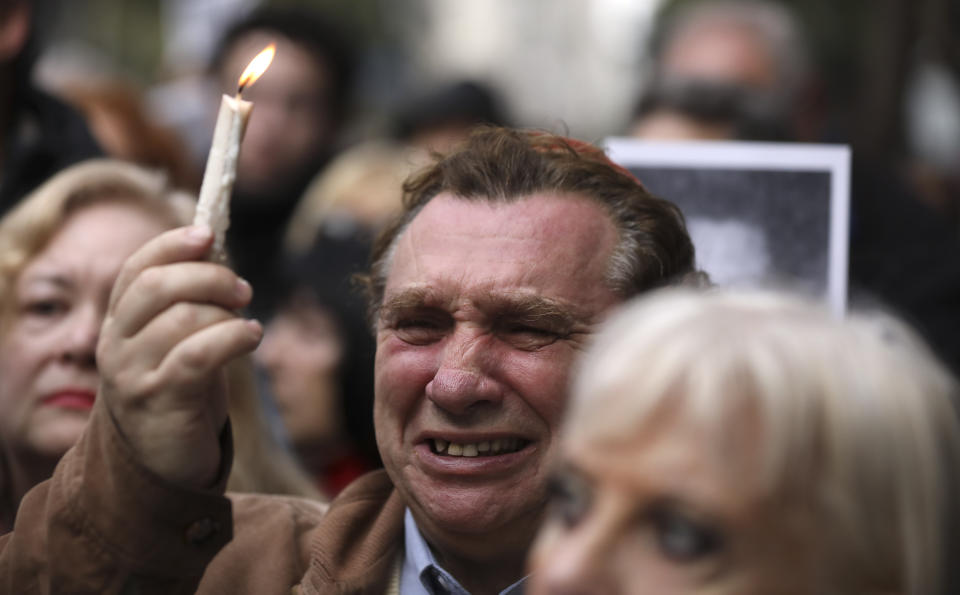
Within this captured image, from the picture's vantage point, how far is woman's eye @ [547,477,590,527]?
5.88ft

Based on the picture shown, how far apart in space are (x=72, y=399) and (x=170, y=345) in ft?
4.22

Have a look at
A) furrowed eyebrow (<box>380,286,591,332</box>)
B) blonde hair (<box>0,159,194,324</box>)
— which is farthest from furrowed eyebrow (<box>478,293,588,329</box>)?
blonde hair (<box>0,159,194,324</box>)

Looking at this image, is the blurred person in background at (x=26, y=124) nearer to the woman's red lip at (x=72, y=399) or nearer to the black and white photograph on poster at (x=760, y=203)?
the woman's red lip at (x=72, y=399)

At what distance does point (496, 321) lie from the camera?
263 cm

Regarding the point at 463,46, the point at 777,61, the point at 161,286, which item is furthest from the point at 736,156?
the point at 463,46

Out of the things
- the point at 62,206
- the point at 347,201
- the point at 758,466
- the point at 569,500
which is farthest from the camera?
the point at 347,201

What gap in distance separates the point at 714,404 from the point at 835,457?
0.17 metres

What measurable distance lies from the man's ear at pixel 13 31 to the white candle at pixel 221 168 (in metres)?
2.50

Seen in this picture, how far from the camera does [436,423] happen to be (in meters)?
2.60

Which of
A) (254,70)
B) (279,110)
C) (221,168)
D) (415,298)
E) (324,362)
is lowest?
(324,362)

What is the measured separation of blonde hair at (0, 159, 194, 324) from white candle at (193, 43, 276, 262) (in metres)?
1.37

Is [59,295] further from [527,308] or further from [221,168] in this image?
[527,308]

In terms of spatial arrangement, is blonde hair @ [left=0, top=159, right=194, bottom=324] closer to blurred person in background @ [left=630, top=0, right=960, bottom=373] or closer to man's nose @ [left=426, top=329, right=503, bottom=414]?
man's nose @ [left=426, top=329, right=503, bottom=414]

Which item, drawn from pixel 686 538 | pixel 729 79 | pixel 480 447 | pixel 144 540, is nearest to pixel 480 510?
pixel 480 447
